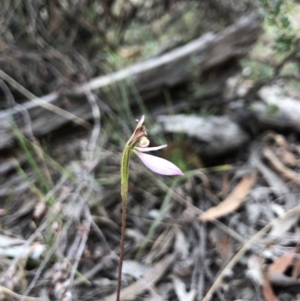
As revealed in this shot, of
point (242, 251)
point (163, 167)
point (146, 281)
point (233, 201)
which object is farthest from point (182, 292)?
point (163, 167)

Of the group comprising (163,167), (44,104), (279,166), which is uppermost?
(163,167)

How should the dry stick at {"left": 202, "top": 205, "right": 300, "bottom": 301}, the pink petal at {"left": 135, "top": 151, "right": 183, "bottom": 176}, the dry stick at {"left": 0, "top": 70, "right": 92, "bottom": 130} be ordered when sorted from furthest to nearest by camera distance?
the dry stick at {"left": 0, "top": 70, "right": 92, "bottom": 130} → the dry stick at {"left": 202, "top": 205, "right": 300, "bottom": 301} → the pink petal at {"left": 135, "top": 151, "right": 183, "bottom": 176}

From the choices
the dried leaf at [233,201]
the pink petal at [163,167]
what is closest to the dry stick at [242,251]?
the dried leaf at [233,201]

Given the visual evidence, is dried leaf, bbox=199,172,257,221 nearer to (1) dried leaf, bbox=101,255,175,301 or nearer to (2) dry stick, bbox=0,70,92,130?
(1) dried leaf, bbox=101,255,175,301

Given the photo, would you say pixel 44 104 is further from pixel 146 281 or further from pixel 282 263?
pixel 282 263

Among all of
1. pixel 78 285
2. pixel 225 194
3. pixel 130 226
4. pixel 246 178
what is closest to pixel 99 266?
pixel 78 285

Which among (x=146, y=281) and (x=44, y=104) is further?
(x=44, y=104)

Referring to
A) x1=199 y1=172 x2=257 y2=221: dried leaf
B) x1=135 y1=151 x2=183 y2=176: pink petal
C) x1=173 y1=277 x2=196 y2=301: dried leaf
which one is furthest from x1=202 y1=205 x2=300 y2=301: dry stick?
x1=135 y1=151 x2=183 y2=176: pink petal

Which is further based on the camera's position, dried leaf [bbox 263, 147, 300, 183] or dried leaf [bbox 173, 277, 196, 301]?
dried leaf [bbox 263, 147, 300, 183]
